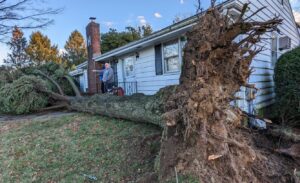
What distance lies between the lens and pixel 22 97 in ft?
29.5

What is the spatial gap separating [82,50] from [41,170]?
35564 millimetres

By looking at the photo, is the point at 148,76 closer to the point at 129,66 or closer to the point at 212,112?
the point at 129,66

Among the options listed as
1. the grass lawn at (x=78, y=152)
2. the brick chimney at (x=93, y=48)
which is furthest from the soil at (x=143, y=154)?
the brick chimney at (x=93, y=48)

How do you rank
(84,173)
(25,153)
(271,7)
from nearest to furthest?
(84,173) → (25,153) → (271,7)

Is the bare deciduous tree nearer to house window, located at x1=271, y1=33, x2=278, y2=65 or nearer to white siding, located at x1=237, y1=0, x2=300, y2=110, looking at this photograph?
white siding, located at x1=237, y1=0, x2=300, y2=110

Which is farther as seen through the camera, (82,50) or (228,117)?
(82,50)

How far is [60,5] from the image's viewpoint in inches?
480

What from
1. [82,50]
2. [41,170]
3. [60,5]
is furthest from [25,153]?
[82,50]

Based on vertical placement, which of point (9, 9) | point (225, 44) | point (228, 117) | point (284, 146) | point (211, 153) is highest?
point (9, 9)

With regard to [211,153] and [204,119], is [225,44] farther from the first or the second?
[211,153]

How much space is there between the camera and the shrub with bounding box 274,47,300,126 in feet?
21.2

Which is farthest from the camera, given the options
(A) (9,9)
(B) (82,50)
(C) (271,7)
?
(B) (82,50)

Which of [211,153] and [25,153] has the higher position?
[211,153]

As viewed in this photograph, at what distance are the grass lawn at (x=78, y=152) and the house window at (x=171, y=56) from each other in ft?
10.4
